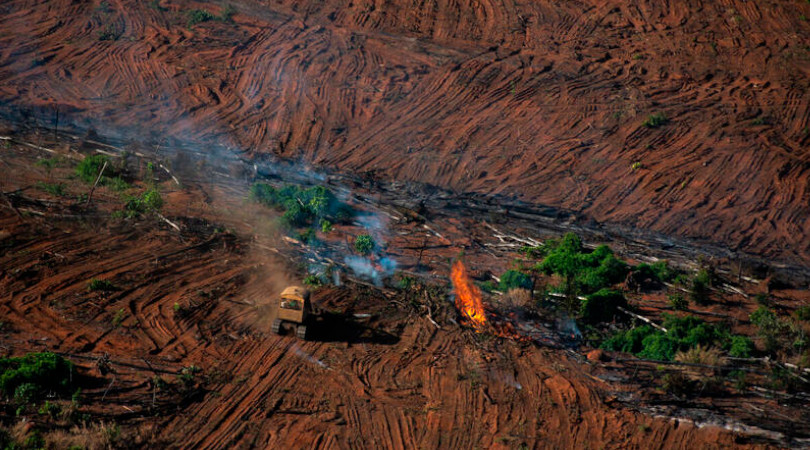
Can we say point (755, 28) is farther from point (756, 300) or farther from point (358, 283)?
point (358, 283)

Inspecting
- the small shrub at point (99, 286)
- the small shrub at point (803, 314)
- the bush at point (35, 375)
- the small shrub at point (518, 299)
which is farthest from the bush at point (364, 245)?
the small shrub at point (803, 314)

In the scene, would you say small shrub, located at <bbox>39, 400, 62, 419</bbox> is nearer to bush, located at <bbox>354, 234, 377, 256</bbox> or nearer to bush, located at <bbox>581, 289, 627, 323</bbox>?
bush, located at <bbox>354, 234, 377, 256</bbox>

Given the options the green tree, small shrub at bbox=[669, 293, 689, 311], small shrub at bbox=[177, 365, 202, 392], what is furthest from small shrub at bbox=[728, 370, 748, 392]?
small shrub at bbox=[177, 365, 202, 392]

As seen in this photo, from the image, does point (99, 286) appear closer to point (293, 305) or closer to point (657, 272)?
point (293, 305)

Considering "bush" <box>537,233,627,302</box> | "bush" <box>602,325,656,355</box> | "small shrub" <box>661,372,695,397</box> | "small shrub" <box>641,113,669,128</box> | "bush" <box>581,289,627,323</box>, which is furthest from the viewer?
"small shrub" <box>641,113,669,128</box>

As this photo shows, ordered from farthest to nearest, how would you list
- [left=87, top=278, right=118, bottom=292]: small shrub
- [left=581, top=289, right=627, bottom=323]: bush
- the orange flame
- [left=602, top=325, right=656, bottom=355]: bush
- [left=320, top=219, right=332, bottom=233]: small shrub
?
[left=320, top=219, right=332, bottom=233]: small shrub → [left=581, top=289, right=627, bottom=323]: bush → the orange flame → [left=602, top=325, right=656, bottom=355]: bush → [left=87, top=278, right=118, bottom=292]: small shrub

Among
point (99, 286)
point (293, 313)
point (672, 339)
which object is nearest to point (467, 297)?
point (293, 313)

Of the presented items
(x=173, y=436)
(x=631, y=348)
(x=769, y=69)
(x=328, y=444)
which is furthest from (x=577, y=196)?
(x=173, y=436)

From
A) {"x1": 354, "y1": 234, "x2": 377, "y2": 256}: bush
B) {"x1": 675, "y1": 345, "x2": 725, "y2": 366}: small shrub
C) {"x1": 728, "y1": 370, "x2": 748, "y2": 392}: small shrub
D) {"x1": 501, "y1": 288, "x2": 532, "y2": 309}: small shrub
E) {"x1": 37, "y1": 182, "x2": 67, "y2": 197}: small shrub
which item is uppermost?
{"x1": 675, "y1": 345, "x2": 725, "y2": 366}: small shrub
